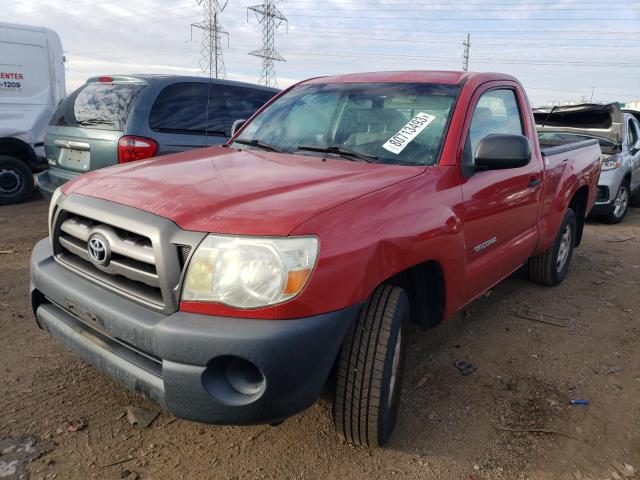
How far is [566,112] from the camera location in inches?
339

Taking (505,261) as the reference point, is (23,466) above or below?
below

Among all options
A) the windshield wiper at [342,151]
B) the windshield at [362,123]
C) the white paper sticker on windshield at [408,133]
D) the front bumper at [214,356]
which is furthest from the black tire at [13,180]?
the white paper sticker on windshield at [408,133]

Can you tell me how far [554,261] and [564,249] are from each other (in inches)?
15.2

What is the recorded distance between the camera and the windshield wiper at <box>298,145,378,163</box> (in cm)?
283

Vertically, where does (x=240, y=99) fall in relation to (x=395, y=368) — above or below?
above

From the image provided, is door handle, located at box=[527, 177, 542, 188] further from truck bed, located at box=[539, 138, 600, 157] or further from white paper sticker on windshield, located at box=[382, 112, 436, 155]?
white paper sticker on windshield, located at box=[382, 112, 436, 155]

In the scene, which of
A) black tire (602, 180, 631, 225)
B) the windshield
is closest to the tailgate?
the windshield

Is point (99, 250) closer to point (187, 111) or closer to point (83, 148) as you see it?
point (83, 148)

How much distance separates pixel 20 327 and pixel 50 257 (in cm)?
127

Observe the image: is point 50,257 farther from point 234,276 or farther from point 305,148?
point 305,148

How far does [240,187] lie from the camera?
2.31 metres

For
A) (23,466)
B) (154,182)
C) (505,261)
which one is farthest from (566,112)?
(23,466)

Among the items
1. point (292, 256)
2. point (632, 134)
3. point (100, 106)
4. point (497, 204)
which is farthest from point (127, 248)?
point (632, 134)

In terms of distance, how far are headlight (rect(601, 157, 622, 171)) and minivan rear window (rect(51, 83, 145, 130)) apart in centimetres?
646
